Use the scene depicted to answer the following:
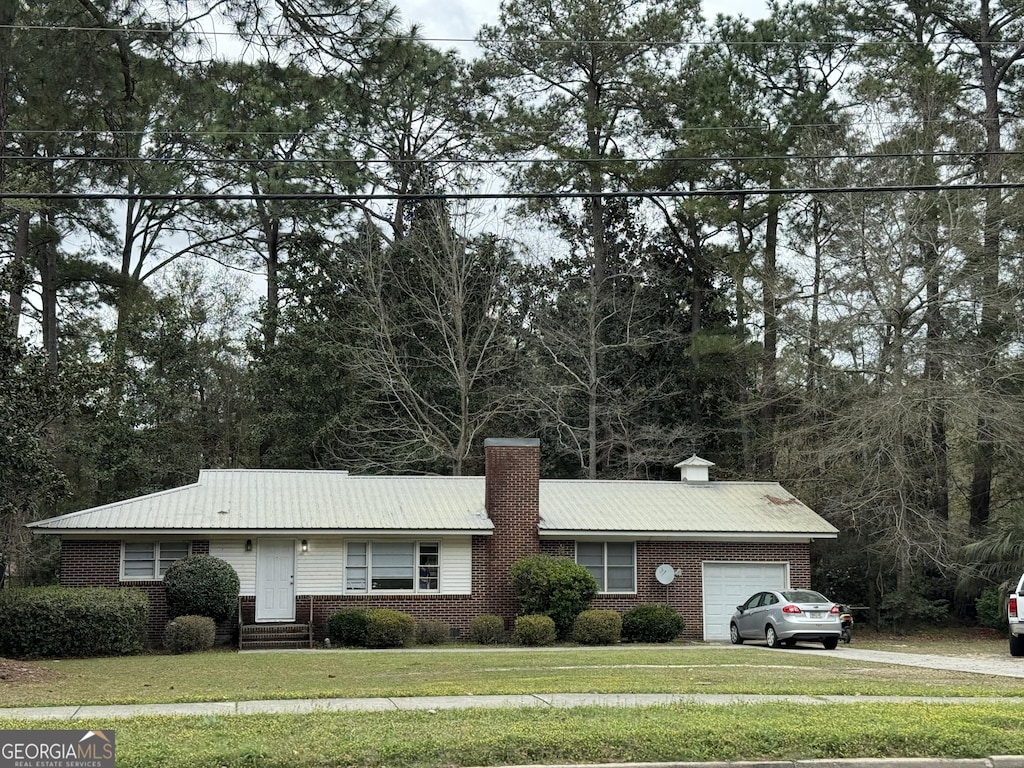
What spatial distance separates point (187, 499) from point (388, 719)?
1885 centimetres

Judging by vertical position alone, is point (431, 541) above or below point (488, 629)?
above

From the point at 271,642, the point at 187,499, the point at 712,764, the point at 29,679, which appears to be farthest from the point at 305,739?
the point at 187,499

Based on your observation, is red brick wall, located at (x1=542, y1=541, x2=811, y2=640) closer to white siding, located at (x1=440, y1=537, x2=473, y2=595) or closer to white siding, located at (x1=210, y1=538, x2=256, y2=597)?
white siding, located at (x1=440, y1=537, x2=473, y2=595)

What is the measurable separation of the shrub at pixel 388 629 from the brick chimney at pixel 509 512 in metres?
2.78

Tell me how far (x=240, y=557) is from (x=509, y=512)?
6.92m

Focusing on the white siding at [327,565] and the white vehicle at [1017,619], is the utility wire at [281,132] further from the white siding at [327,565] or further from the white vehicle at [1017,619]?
the white vehicle at [1017,619]

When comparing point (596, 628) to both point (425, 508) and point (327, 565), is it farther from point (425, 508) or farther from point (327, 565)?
point (327, 565)

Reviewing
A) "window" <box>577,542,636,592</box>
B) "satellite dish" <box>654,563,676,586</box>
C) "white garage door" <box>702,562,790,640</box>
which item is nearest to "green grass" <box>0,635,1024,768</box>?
"satellite dish" <box>654,563,676,586</box>

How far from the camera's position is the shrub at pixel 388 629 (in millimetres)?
26156

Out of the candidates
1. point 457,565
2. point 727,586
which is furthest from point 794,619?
point 457,565

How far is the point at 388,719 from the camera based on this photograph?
10906 millimetres

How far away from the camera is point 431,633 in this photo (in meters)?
27.5

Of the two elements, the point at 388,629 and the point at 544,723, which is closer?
the point at 544,723

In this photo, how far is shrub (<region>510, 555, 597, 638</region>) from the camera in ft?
89.8
